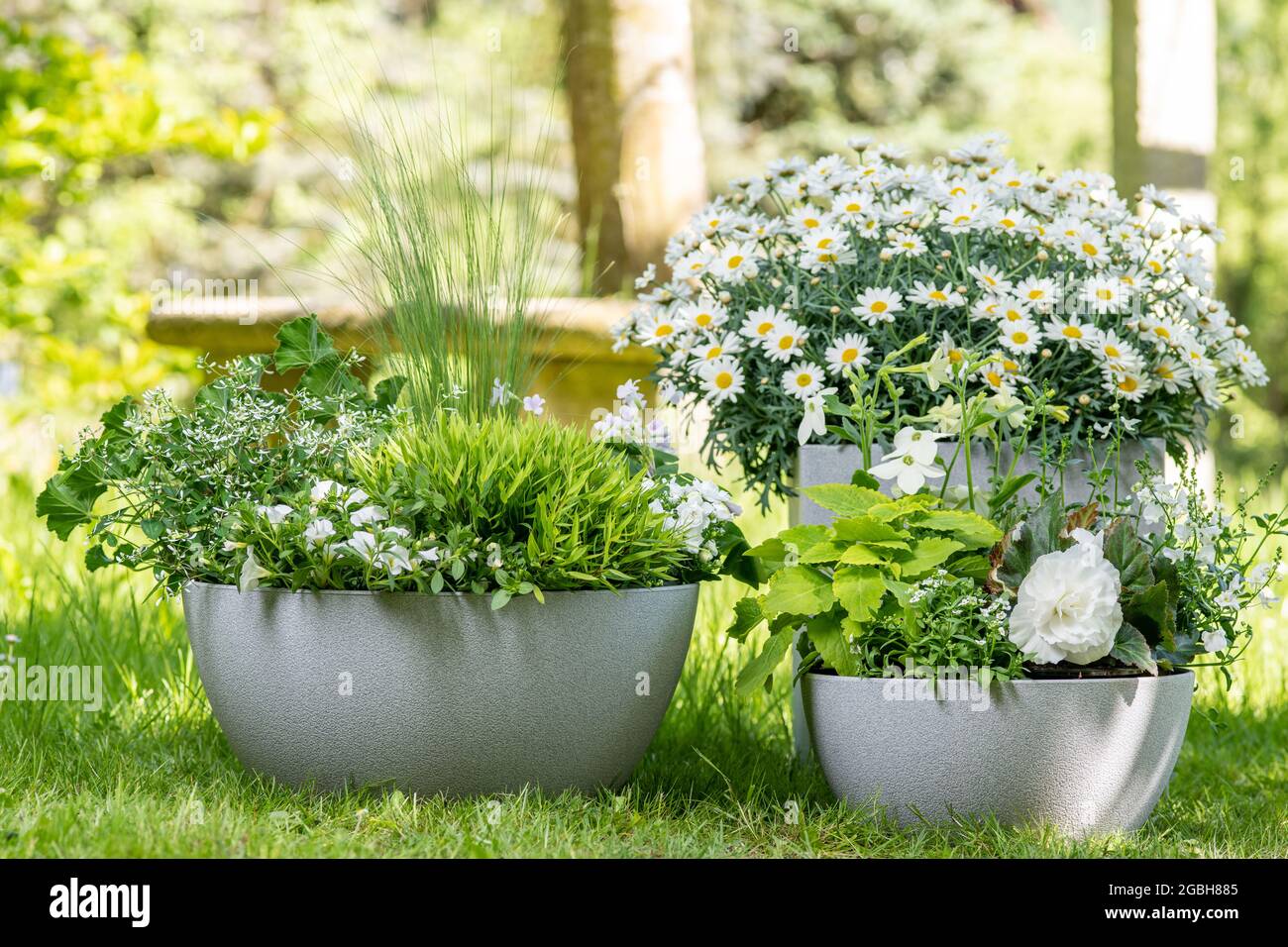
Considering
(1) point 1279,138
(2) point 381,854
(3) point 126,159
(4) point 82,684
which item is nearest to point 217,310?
(4) point 82,684

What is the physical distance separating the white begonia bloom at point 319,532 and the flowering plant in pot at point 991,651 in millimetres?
643

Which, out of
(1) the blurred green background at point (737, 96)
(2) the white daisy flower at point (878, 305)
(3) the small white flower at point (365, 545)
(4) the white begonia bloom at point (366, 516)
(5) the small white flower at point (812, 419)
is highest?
(1) the blurred green background at point (737, 96)

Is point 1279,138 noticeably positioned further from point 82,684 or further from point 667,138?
point 82,684

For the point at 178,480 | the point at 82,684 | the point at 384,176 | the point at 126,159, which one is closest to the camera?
the point at 178,480

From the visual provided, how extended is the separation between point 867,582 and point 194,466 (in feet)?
3.65

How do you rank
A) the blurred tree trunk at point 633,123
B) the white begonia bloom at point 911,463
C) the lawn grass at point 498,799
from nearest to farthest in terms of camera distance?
the lawn grass at point 498,799 → the white begonia bloom at point 911,463 → the blurred tree trunk at point 633,123

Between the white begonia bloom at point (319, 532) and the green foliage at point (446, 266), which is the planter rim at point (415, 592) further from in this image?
the green foliage at point (446, 266)

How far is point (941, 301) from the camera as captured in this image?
2158 mm

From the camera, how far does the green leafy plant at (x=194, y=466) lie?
201cm

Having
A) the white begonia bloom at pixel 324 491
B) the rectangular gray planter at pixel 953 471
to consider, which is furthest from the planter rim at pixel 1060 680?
the white begonia bloom at pixel 324 491

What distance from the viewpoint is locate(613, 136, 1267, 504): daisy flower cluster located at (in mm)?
2205

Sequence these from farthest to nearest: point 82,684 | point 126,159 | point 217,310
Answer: point 126,159
point 217,310
point 82,684
